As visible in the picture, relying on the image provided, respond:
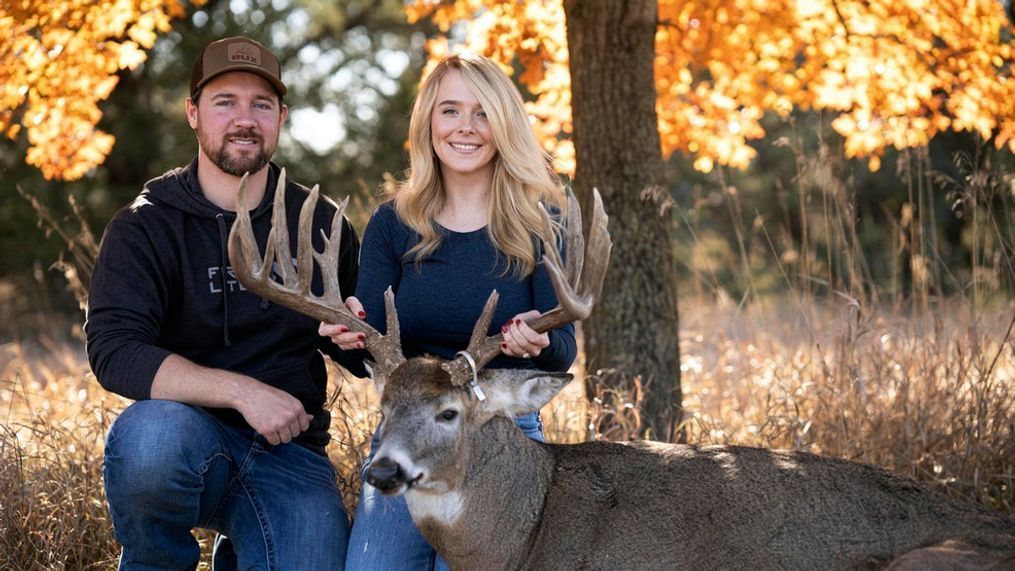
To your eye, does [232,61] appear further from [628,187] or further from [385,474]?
[628,187]

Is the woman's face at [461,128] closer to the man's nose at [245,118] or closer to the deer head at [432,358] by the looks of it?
the deer head at [432,358]

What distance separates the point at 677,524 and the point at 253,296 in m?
1.84

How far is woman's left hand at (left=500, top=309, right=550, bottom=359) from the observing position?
3.81m

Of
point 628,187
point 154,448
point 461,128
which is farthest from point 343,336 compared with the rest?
point 628,187

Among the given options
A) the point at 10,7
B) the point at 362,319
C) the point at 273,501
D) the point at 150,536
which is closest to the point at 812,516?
the point at 362,319

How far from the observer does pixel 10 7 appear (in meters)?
5.27

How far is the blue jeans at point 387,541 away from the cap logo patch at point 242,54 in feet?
5.53

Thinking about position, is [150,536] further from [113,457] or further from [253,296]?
[253,296]

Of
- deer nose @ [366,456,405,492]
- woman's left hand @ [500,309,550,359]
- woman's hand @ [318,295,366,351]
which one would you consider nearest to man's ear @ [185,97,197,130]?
woman's hand @ [318,295,366,351]

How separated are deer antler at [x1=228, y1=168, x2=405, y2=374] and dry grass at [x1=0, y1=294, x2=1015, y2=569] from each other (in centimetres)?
130

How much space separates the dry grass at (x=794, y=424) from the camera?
4.78 meters

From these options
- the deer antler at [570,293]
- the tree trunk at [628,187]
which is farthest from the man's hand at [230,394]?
the tree trunk at [628,187]

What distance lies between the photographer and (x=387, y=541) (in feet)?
13.1

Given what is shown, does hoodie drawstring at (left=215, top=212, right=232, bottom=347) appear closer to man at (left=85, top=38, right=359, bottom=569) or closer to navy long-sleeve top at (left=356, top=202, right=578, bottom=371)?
man at (left=85, top=38, right=359, bottom=569)
